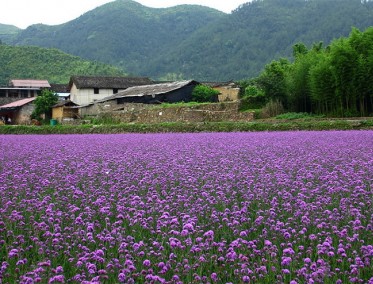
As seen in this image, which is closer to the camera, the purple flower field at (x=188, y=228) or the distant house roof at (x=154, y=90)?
the purple flower field at (x=188, y=228)

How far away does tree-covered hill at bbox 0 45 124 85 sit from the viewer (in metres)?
70.2

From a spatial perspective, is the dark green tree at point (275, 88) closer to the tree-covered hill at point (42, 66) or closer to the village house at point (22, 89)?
the village house at point (22, 89)

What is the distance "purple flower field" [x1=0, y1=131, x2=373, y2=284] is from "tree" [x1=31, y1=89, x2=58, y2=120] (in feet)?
126

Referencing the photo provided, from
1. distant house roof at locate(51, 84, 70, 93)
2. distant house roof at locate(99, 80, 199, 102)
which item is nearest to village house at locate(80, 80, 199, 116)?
distant house roof at locate(99, 80, 199, 102)

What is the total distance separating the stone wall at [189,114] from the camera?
27.5 metres

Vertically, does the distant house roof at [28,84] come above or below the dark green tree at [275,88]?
above

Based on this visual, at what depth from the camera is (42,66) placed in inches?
2936

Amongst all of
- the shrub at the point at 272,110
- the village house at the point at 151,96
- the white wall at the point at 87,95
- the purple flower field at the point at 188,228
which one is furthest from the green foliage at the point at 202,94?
the purple flower field at the point at 188,228

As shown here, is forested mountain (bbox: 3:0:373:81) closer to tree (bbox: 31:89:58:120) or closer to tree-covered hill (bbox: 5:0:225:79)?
tree-covered hill (bbox: 5:0:225:79)

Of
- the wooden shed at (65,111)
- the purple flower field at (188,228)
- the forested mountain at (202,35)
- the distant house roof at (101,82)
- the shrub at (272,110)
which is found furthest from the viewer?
the forested mountain at (202,35)

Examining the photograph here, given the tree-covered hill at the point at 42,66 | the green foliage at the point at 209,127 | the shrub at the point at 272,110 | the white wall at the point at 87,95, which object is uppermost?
the tree-covered hill at the point at 42,66

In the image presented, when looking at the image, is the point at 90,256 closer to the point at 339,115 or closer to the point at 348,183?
the point at 348,183

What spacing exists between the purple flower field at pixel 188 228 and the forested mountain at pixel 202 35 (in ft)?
291

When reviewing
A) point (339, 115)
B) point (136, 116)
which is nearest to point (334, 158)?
point (339, 115)
